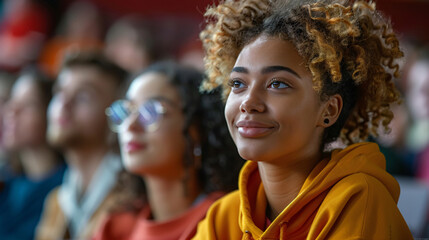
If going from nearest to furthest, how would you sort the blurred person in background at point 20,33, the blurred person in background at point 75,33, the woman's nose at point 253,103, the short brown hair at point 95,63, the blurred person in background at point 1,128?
the woman's nose at point 253,103, the short brown hair at point 95,63, the blurred person in background at point 1,128, the blurred person in background at point 75,33, the blurred person in background at point 20,33

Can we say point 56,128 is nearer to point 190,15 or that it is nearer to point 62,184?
point 62,184

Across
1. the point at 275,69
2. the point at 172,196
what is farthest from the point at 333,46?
the point at 172,196

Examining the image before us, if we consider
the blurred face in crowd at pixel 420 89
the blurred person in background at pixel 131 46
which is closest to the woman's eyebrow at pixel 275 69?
the blurred face in crowd at pixel 420 89

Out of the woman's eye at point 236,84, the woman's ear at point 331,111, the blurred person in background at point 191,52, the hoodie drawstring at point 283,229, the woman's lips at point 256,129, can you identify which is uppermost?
the blurred person in background at point 191,52

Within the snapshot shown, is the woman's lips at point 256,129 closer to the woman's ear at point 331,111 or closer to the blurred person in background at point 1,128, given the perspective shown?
the woman's ear at point 331,111

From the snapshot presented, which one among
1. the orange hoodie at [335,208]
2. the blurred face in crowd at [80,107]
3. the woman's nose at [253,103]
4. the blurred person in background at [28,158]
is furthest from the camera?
the blurred person in background at [28,158]

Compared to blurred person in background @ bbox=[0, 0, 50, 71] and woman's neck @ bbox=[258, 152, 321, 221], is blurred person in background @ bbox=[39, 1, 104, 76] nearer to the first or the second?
blurred person in background @ bbox=[0, 0, 50, 71]

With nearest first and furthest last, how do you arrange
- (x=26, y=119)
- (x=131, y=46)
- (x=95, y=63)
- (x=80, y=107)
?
(x=80, y=107)
(x=95, y=63)
(x=26, y=119)
(x=131, y=46)

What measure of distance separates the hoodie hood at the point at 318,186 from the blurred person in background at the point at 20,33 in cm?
489

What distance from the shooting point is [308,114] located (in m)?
1.28

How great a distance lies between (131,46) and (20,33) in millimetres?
1776

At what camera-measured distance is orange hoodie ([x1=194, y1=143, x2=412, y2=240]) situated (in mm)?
1169

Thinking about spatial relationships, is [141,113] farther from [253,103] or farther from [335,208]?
[335,208]

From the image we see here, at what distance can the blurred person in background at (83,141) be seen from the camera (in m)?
2.61
